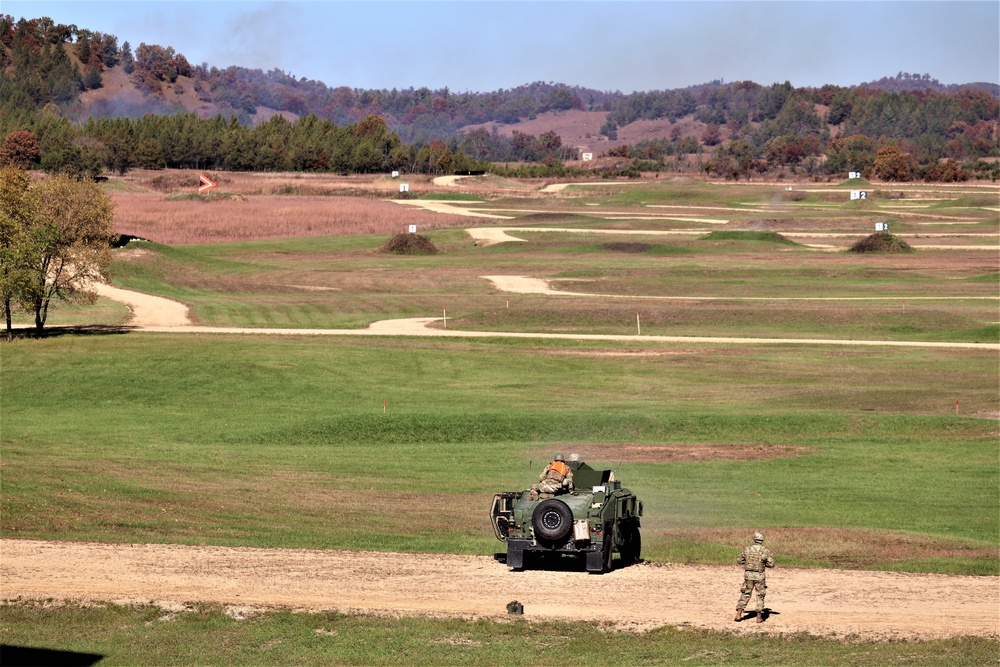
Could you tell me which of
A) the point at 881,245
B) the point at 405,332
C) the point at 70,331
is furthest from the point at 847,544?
the point at 881,245

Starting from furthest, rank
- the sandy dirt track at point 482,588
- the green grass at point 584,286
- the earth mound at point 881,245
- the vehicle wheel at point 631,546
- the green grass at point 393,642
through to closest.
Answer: the earth mound at point 881,245 → the green grass at point 584,286 → the vehicle wheel at point 631,546 → the sandy dirt track at point 482,588 → the green grass at point 393,642

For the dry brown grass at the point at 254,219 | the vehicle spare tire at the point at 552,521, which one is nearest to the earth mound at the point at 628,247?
the dry brown grass at the point at 254,219

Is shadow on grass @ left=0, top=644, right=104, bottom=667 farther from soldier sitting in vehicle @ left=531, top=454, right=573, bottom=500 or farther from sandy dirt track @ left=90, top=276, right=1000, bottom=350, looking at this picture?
sandy dirt track @ left=90, top=276, right=1000, bottom=350

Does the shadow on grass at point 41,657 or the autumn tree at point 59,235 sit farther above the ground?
the autumn tree at point 59,235

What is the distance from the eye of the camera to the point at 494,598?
21297mm

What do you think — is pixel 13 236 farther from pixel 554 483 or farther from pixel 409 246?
pixel 409 246

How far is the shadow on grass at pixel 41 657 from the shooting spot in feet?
58.3

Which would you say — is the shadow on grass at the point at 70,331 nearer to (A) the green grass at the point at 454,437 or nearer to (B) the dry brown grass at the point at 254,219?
(A) the green grass at the point at 454,437

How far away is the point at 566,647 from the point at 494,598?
9.12ft

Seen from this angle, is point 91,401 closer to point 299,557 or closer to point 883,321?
point 299,557

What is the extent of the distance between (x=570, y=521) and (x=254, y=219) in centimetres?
11796

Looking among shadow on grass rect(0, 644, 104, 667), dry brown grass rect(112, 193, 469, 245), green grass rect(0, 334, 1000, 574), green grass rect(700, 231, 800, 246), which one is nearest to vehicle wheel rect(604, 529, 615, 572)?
green grass rect(0, 334, 1000, 574)

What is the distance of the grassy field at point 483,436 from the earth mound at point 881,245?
21357mm

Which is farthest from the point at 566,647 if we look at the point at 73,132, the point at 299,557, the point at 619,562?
the point at 73,132
